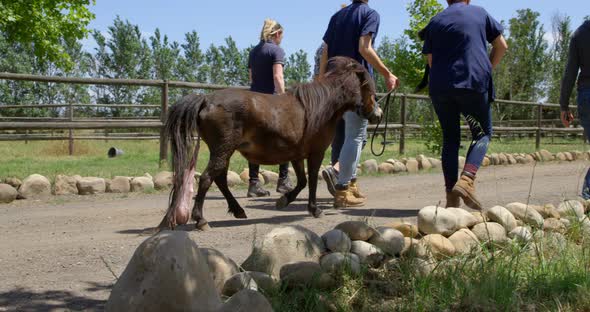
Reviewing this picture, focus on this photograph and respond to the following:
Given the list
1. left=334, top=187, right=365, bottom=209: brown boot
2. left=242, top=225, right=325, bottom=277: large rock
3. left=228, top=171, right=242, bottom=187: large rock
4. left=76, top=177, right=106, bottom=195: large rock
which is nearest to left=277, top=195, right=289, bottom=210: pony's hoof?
left=334, top=187, right=365, bottom=209: brown boot

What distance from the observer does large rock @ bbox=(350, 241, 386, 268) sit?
3.03 metres

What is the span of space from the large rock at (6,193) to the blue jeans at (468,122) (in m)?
4.47

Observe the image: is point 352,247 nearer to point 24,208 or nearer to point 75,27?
point 24,208

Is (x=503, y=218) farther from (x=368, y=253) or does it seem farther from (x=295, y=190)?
(x=295, y=190)

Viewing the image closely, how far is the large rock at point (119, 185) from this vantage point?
694cm

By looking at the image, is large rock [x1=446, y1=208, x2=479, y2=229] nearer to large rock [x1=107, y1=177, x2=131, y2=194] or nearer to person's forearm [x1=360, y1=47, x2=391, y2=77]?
person's forearm [x1=360, y1=47, x2=391, y2=77]

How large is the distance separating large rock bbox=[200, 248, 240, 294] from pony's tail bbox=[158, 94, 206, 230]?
1.36 m

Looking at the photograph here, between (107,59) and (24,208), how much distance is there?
133ft

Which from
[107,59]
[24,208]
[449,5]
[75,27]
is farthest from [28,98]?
[449,5]

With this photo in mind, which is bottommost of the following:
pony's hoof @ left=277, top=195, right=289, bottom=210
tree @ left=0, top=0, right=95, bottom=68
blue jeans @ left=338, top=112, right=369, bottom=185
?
pony's hoof @ left=277, top=195, right=289, bottom=210

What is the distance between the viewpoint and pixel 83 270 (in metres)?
3.28

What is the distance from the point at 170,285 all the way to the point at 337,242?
1.16 metres

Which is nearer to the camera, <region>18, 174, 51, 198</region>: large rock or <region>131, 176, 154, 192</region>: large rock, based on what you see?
<region>18, 174, 51, 198</region>: large rock

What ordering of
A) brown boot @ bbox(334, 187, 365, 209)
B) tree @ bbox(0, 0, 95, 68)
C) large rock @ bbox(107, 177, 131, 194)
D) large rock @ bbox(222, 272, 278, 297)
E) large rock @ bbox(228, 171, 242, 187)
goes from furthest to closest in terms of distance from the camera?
tree @ bbox(0, 0, 95, 68)
large rock @ bbox(228, 171, 242, 187)
large rock @ bbox(107, 177, 131, 194)
brown boot @ bbox(334, 187, 365, 209)
large rock @ bbox(222, 272, 278, 297)
